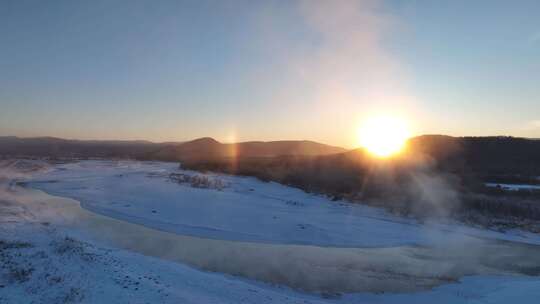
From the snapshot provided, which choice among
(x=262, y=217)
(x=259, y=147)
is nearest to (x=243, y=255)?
(x=262, y=217)

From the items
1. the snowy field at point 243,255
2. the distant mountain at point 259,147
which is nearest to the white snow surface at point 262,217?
the snowy field at point 243,255

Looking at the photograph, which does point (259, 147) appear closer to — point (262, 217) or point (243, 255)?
point (262, 217)

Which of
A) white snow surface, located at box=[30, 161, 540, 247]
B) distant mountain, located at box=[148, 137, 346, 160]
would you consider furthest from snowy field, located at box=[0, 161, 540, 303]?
distant mountain, located at box=[148, 137, 346, 160]

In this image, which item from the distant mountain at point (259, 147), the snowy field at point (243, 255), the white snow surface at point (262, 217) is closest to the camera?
the snowy field at point (243, 255)

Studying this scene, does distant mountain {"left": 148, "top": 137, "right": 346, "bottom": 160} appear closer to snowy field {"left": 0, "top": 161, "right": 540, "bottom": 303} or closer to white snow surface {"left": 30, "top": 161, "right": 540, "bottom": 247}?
white snow surface {"left": 30, "top": 161, "right": 540, "bottom": 247}

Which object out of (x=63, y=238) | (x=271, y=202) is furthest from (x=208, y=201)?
(x=63, y=238)

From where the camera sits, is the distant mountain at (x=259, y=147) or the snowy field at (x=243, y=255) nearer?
the snowy field at (x=243, y=255)

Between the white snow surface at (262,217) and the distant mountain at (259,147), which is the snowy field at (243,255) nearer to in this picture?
the white snow surface at (262,217)

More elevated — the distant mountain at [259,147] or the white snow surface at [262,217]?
the distant mountain at [259,147]
